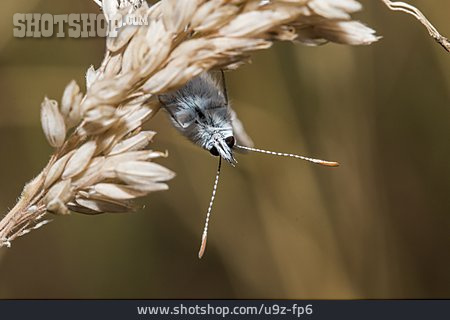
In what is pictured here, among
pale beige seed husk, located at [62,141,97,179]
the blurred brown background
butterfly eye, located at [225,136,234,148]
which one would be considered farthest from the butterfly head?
the blurred brown background

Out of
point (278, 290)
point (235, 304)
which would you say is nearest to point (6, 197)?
point (235, 304)

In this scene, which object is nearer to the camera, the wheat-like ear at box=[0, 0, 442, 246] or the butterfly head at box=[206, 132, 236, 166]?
the wheat-like ear at box=[0, 0, 442, 246]

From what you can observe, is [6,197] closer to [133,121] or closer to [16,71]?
[16,71]
